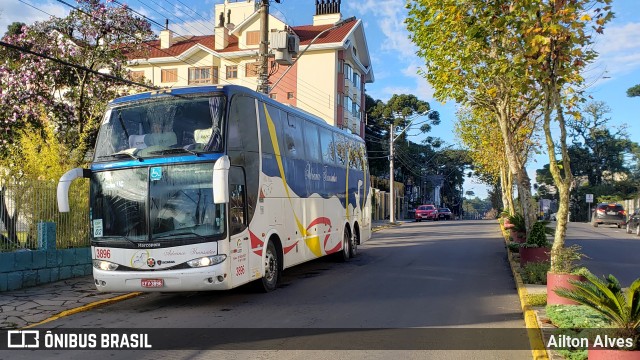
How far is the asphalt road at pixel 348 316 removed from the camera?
6.43m

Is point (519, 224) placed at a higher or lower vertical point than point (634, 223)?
higher

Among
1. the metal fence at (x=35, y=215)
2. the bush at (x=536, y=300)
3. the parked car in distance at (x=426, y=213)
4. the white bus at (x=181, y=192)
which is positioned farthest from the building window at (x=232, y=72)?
the bush at (x=536, y=300)

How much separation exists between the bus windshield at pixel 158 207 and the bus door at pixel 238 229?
31 centimetres

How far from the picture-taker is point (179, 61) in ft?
148

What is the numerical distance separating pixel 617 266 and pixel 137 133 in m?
12.3

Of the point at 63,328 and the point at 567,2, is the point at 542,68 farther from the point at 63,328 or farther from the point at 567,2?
the point at 63,328

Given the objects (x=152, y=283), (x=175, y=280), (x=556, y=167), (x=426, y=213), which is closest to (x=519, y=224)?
(x=556, y=167)

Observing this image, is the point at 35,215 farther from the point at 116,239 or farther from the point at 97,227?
the point at 116,239

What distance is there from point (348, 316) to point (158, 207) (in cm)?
356

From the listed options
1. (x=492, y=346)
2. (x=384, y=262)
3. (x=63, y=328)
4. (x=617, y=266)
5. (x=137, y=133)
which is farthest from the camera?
(x=384, y=262)

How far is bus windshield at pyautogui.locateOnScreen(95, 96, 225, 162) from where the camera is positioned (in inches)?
347

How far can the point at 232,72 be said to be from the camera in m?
44.1

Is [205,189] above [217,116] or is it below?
below

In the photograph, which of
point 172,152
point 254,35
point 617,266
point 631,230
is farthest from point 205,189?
point 254,35
